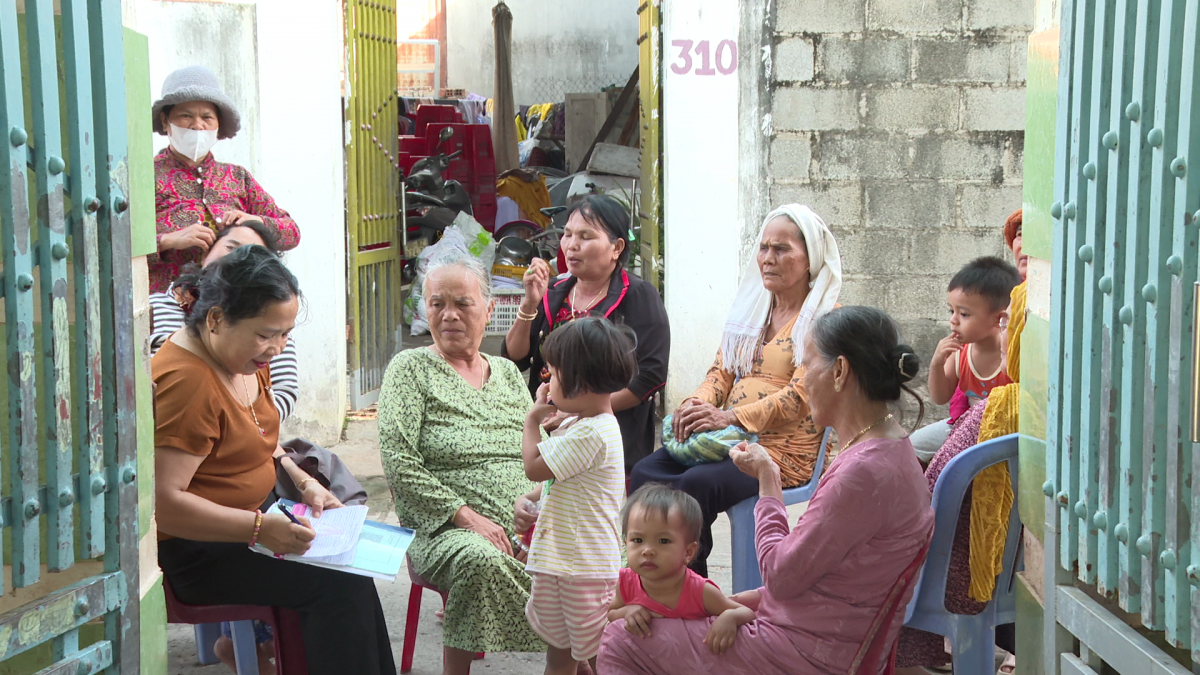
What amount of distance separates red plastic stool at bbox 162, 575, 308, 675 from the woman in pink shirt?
997 millimetres

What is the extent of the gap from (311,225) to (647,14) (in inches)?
88.5

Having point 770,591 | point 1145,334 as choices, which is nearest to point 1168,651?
point 1145,334

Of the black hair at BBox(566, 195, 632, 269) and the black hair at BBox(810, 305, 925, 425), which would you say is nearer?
the black hair at BBox(810, 305, 925, 425)

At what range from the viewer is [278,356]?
3.52 meters

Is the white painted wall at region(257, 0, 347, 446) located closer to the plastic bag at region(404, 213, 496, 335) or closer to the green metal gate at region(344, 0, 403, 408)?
the green metal gate at region(344, 0, 403, 408)

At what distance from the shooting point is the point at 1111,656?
194cm

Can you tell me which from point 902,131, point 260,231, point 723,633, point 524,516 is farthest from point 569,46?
point 723,633

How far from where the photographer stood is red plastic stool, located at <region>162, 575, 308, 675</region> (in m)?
2.80

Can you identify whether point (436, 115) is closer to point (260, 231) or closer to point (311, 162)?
point (311, 162)

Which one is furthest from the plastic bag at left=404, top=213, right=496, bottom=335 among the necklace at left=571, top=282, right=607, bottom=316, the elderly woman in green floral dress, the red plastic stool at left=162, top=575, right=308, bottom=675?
the red plastic stool at left=162, top=575, right=308, bottom=675

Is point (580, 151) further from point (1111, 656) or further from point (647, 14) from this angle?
point (1111, 656)

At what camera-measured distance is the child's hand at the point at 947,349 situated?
3471mm

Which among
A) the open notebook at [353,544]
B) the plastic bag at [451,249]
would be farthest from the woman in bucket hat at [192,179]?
the plastic bag at [451,249]

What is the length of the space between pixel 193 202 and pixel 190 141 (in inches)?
8.8
